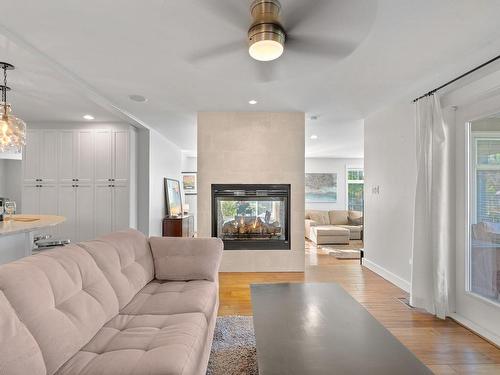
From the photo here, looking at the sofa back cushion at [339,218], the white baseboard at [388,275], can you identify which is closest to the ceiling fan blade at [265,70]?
the white baseboard at [388,275]

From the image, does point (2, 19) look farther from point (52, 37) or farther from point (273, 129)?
point (273, 129)

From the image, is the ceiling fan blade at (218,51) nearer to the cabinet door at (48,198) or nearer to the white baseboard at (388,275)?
the white baseboard at (388,275)

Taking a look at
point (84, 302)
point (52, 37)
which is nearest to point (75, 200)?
point (52, 37)

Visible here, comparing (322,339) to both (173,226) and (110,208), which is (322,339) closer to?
(110,208)

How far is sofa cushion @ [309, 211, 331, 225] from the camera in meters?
8.00

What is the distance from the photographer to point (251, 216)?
463 centimetres

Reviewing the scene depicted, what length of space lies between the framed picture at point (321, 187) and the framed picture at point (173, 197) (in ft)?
12.7

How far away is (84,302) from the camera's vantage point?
1.55 m

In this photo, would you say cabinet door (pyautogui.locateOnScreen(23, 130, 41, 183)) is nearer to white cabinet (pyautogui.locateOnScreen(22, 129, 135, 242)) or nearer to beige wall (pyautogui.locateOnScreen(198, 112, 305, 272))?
white cabinet (pyautogui.locateOnScreen(22, 129, 135, 242))

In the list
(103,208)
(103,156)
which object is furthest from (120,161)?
(103,208)

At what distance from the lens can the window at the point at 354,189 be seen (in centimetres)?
921

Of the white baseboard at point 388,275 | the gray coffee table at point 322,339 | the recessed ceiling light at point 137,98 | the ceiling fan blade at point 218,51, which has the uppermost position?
the recessed ceiling light at point 137,98

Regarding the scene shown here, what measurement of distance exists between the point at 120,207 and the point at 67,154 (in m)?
1.29

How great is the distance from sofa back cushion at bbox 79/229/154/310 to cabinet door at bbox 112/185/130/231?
2.71 metres
